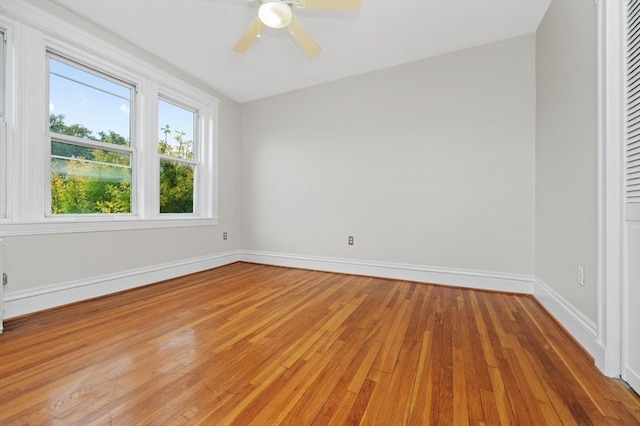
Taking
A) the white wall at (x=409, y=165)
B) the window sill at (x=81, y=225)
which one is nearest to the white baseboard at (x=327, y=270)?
the white wall at (x=409, y=165)

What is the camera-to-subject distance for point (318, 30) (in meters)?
2.61

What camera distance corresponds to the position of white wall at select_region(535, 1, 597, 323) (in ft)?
5.29

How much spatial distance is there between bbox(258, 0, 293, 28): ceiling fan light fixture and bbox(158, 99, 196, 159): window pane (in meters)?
2.20

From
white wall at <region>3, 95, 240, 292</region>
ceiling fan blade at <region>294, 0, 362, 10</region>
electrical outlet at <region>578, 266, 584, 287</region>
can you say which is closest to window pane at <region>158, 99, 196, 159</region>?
white wall at <region>3, 95, 240, 292</region>

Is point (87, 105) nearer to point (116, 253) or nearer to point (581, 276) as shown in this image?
point (116, 253)

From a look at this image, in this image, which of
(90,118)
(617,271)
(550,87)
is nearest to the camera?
(617,271)

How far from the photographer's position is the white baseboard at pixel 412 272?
2727mm

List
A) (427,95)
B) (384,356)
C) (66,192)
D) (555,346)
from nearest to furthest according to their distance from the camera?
(384,356) → (555,346) → (66,192) → (427,95)

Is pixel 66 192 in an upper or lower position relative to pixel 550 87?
lower

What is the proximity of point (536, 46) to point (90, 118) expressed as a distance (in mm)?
4551

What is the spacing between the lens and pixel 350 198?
3.53 metres

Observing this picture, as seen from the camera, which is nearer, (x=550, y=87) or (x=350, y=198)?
(x=550, y=87)

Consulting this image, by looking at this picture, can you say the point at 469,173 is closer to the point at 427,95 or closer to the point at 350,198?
the point at 427,95

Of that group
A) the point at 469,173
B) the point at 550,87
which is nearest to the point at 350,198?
the point at 469,173
